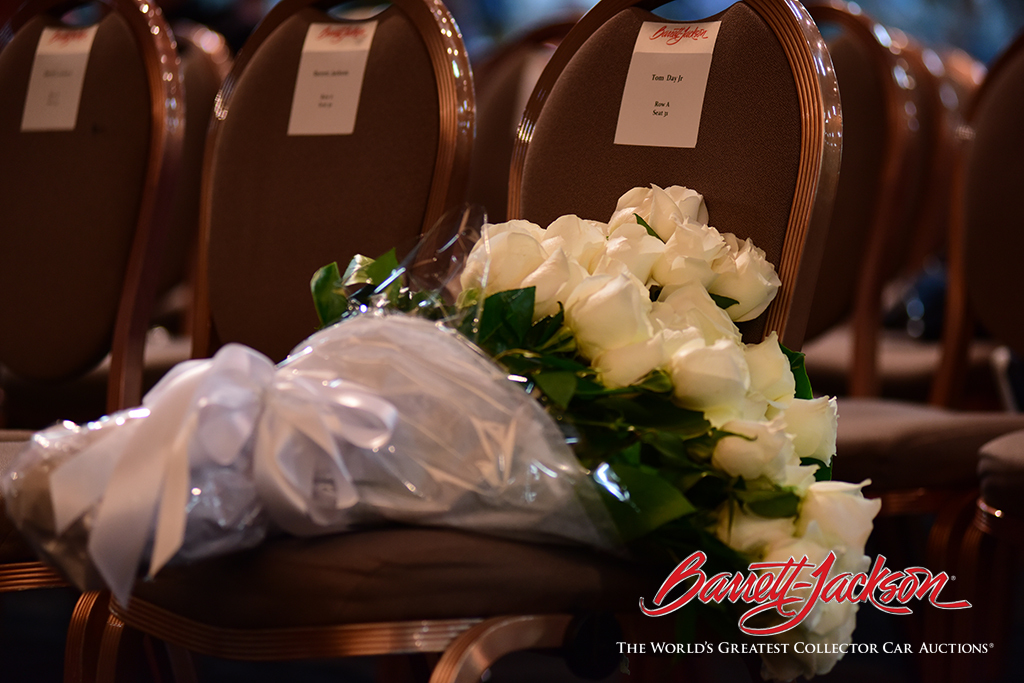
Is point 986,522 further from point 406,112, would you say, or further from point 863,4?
point 863,4

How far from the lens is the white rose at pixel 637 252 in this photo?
728 mm

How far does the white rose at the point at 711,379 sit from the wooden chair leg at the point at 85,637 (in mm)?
509

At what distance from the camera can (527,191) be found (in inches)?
40.3

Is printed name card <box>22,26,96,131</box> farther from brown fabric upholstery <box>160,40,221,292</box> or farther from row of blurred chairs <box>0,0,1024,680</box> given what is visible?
brown fabric upholstery <box>160,40,221,292</box>

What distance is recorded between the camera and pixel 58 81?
142 centimetres

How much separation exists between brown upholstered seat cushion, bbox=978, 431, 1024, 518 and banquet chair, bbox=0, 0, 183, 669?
1048 mm

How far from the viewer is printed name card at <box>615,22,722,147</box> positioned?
89 cm

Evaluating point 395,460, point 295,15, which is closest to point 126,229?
point 295,15

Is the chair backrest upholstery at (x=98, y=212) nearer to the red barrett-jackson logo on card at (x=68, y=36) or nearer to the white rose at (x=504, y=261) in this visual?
the red barrett-jackson logo on card at (x=68, y=36)

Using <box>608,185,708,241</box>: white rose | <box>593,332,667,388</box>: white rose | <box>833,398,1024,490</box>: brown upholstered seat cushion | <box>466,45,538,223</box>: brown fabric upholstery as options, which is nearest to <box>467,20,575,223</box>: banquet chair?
<box>466,45,538,223</box>: brown fabric upholstery

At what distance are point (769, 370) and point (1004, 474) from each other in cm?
48

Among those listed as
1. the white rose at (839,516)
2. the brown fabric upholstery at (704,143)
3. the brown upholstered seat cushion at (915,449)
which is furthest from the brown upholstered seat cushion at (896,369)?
the white rose at (839,516)

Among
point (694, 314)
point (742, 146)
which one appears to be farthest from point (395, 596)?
point (742, 146)

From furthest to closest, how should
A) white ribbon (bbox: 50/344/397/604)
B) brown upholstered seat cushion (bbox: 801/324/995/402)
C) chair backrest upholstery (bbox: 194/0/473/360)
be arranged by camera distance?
Answer: brown upholstered seat cushion (bbox: 801/324/995/402) → chair backrest upholstery (bbox: 194/0/473/360) → white ribbon (bbox: 50/344/397/604)
